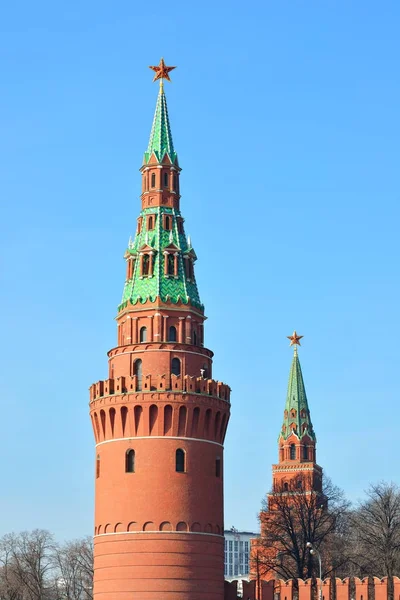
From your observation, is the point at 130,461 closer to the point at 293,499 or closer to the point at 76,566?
the point at 293,499

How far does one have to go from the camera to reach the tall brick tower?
6031 centimetres

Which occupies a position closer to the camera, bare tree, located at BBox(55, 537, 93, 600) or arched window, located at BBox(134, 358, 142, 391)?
arched window, located at BBox(134, 358, 142, 391)

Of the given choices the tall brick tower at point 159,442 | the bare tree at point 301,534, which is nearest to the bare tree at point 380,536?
the bare tree at point 301,534

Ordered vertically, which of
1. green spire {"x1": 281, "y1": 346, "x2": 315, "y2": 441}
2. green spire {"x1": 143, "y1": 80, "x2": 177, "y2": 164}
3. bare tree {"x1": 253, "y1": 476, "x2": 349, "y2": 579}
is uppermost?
green spire {"x1": 143, "y1": 80, "x2": 177, "y2": 164}

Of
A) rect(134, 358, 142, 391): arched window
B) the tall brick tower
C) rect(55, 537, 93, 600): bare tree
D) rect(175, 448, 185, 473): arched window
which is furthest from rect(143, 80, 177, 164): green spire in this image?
rect(55, 537, 93, 600): bare tree

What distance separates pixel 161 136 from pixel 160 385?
716 inches

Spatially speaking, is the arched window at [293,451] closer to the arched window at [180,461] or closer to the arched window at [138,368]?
the arched window at [138,368]

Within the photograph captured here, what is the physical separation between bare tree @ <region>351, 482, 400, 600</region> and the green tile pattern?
33.4 metres

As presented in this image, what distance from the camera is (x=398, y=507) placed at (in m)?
87.1

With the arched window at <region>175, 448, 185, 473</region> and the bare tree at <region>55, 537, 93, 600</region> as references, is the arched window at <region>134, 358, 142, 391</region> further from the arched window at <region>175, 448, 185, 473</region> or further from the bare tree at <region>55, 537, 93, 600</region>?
the bare tree at <region>55, 537, 93, 600</region>

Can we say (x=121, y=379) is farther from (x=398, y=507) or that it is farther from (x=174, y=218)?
(x=398, y=507)

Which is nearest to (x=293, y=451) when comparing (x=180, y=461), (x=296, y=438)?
(x=296, y=438)

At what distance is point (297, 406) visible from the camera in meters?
127

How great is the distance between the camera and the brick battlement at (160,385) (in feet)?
204
